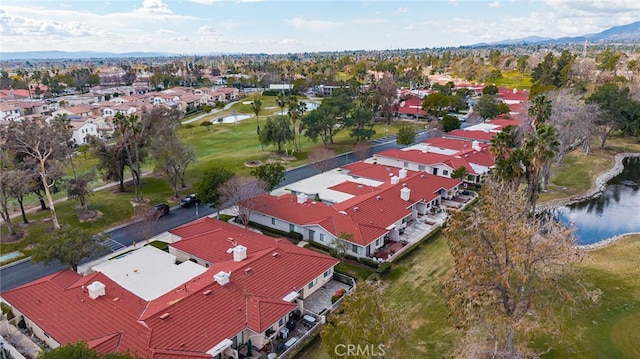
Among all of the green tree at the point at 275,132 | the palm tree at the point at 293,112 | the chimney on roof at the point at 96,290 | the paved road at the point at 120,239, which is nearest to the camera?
the chimney on roof at the point at 96,290

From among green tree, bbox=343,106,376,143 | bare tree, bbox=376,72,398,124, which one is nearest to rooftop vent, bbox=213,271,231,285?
green tree, bbox=343,106,376,143

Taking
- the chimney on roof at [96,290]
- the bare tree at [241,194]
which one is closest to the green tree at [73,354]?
the chimney on roof at [96,290]

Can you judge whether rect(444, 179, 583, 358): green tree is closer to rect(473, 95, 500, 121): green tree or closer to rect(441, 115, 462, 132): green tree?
rect(441, 115, 462, 132): green tree

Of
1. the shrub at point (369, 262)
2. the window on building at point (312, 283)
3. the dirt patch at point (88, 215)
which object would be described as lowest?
the shrub at point (369, 262)

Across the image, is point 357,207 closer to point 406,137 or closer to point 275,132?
point 275,132

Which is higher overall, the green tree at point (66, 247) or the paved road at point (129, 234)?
the green tree at point (66, 247)

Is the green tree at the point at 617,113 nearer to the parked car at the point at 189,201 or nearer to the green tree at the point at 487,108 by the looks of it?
the green tree at the point at 487,108

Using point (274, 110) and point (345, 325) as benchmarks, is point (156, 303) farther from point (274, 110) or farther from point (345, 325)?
point (274, 110)

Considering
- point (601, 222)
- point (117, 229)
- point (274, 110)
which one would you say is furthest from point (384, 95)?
point (117, 229)
